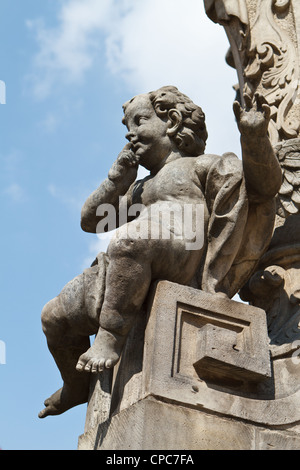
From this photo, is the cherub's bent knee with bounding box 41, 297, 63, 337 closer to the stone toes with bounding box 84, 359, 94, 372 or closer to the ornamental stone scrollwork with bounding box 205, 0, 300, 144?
the stone toes with bounding box 84, 359, 94, 372

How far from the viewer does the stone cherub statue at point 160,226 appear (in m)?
4.85

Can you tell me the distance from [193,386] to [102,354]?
54 centimetres

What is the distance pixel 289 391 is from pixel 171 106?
204 centimetres

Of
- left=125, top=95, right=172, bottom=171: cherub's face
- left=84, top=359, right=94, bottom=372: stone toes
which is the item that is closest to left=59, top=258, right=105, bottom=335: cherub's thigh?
left=84, top=359, right=94, bottom=372: stone toes

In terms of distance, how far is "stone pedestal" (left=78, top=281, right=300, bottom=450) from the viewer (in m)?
4.47

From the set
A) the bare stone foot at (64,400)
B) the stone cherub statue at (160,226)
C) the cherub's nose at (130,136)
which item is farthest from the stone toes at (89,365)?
the cherub's nose at (130,136)

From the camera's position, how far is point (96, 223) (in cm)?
563

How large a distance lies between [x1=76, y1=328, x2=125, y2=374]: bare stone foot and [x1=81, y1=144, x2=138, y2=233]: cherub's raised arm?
1.00 metres

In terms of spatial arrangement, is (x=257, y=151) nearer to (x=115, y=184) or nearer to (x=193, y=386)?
(x=115, y=184)

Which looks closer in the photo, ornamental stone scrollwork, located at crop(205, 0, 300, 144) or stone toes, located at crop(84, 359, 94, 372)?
stone toes, located at crop(84, 359, 94, 372)
